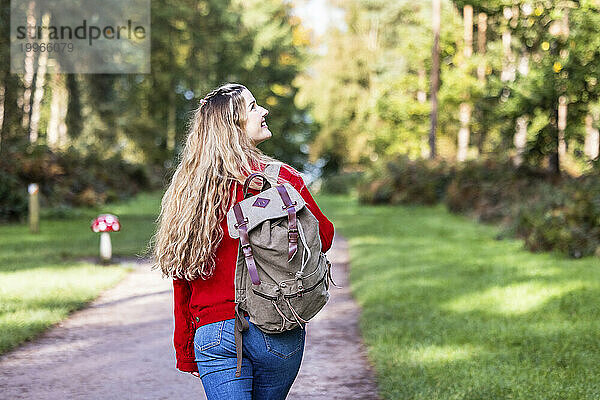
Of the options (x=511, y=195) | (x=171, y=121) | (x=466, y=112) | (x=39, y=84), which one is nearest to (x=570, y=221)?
(x=511, y=195)

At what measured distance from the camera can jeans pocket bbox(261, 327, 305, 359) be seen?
2.99 m

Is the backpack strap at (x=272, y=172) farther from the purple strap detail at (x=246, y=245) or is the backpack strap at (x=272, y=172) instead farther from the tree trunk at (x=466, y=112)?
the tree trunk at (x=466, y=112)

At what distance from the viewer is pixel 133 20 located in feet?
115

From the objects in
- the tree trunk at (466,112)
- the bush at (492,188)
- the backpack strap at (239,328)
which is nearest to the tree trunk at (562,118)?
the bush at (492,188)

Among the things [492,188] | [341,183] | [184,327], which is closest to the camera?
[184,327]

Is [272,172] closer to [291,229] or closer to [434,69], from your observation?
[291,229]

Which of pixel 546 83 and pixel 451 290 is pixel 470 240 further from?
pixel 451 290

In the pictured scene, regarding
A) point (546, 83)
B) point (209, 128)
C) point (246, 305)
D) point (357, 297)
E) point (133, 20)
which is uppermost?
A: point (133, 20)

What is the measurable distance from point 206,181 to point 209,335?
582 millimetres

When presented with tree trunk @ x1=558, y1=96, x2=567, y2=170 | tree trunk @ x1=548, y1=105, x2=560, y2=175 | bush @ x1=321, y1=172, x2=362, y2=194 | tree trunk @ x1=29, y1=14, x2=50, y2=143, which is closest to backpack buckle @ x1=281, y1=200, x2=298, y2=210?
tree trunk @ x1=558, y1=96, x2=567, y2=170

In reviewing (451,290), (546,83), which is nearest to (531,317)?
(451,290)

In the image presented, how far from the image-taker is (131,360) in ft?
22.8

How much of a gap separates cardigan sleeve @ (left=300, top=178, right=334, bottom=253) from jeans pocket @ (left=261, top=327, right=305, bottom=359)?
13.5 inches

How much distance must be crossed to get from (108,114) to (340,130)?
27751 millimetres
